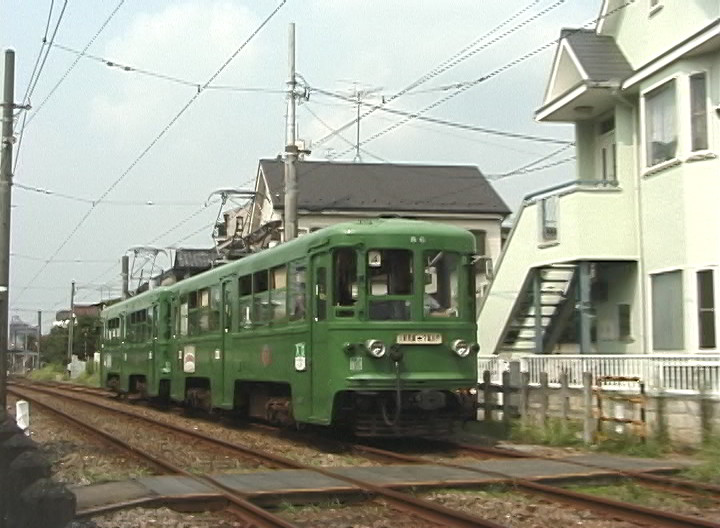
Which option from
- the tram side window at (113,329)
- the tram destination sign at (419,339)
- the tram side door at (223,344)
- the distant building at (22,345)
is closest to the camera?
the tram destination sign at (419,339)

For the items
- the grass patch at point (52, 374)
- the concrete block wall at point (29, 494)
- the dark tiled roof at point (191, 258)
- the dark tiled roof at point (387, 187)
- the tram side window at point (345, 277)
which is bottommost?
the grass patch at point (52, 374)

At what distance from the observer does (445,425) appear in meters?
14.1

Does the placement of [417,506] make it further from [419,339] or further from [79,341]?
[79,341]

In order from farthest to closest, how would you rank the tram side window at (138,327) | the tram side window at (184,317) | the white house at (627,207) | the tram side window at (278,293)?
1. the tram side window at (138,327)
2. the tram side window at (184,317)
3. the white house at (627,207)
4. the tram side window at (278,293)

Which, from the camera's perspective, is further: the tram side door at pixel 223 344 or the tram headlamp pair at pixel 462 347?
the tram side door at pixel 223 344

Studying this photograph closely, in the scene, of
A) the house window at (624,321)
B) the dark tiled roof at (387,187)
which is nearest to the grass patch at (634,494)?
the house window at (624,321)

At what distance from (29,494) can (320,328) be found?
6.99m

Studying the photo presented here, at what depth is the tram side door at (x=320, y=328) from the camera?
13633 mm

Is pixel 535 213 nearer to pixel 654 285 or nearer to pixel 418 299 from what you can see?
pixel 654 285

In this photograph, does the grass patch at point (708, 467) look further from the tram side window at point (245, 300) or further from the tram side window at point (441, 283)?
the tram side window at point (245, 300)

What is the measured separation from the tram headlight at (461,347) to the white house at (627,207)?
510cm

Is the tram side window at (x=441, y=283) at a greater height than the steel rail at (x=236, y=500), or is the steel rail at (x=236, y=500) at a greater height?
the tram side window at (x=441, y=283)

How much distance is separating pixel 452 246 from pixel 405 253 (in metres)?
0.72

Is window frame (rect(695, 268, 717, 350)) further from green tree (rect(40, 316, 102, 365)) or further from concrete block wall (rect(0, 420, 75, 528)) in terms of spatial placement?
green tree (rect(40, 316, 102, 365))
